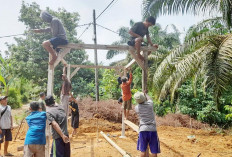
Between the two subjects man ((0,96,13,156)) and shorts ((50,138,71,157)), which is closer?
shorts ((50,138,71,157))

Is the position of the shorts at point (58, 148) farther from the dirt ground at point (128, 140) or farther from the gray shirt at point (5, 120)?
the gray shirt at point (5, 120)

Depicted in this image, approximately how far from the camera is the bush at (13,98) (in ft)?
51.3

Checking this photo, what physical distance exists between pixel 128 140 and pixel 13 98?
473 inches

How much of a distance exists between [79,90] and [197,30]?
1161cm

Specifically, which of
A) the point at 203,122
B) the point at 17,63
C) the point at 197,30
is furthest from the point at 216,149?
the point at 17,63

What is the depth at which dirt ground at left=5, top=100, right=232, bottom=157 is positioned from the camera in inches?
229

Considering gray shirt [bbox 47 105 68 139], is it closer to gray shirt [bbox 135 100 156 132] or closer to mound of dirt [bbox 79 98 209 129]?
gray shirt [bbox 135 100 156 132]

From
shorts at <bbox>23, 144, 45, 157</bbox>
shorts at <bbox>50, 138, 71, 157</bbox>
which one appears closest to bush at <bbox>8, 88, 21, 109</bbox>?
shorts at <bbox>23, 144, 45, 157</bbox>

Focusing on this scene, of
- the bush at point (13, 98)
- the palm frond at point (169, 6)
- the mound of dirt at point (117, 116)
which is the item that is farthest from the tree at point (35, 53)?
the palm frond at point (169, 6)

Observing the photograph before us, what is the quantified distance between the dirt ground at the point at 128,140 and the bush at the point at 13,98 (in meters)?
6.07

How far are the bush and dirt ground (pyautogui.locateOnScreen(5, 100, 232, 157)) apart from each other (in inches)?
239

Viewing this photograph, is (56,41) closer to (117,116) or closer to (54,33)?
(54,33)

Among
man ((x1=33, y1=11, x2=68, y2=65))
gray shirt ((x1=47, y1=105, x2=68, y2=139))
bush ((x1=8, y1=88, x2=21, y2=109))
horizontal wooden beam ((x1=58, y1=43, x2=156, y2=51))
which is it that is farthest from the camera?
bush ((x1=8, y1=88, x2=21, y2=109))

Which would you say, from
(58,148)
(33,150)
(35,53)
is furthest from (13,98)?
(58,148)
